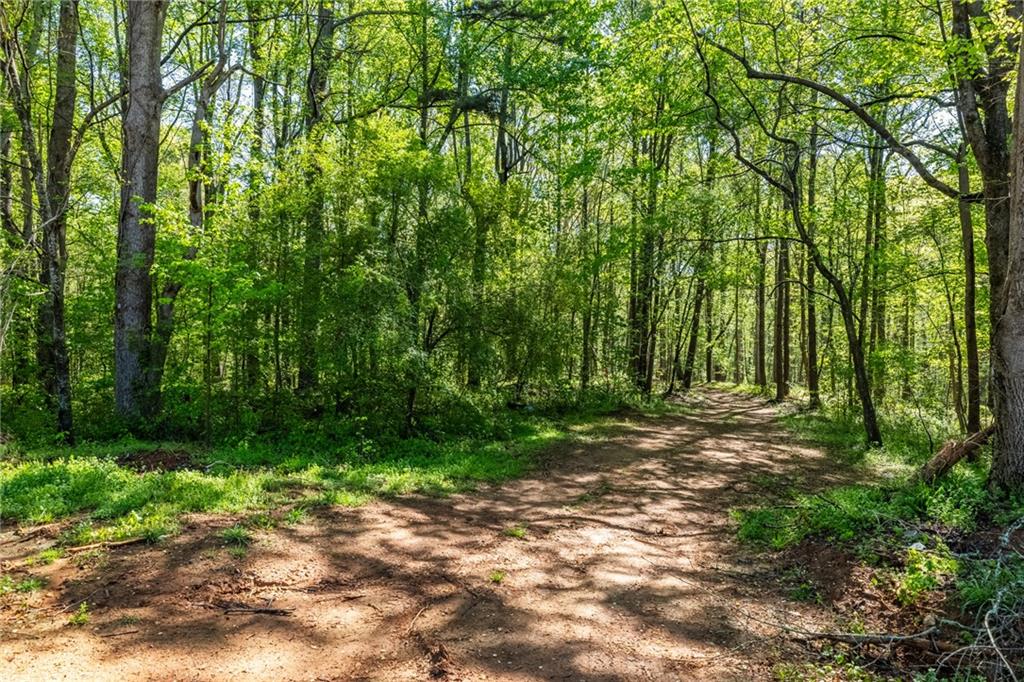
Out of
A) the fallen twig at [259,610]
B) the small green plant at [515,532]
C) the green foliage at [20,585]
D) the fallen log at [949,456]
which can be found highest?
the fallen log at [949,456]

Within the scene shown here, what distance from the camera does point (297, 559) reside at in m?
5.05

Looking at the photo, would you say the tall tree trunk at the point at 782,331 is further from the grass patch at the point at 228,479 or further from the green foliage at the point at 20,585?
the green foliage at the point at 20,585

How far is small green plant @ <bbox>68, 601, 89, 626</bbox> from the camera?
3.79 metres

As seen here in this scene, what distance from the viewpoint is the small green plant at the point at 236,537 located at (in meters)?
5.18

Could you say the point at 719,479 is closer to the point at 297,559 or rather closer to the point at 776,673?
the point at 776,673

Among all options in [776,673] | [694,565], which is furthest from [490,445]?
[776,673]

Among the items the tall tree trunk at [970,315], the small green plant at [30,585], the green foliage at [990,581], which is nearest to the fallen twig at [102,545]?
the small green plant at [30,585]

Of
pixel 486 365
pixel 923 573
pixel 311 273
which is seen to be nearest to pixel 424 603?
pixel 923 573

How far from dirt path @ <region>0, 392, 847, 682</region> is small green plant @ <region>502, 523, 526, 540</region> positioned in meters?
0.07

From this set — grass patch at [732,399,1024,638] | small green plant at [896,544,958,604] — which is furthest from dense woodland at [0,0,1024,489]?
small green plant at [896,544,958,604]

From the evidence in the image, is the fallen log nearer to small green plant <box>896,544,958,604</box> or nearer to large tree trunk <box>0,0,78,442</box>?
small green plant <box>896,544,958,604</box>

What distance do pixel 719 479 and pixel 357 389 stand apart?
6.60m

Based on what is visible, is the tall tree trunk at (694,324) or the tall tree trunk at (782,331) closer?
the tall tree trunk at (782,331)

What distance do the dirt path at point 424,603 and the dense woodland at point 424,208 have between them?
3.22 metres
